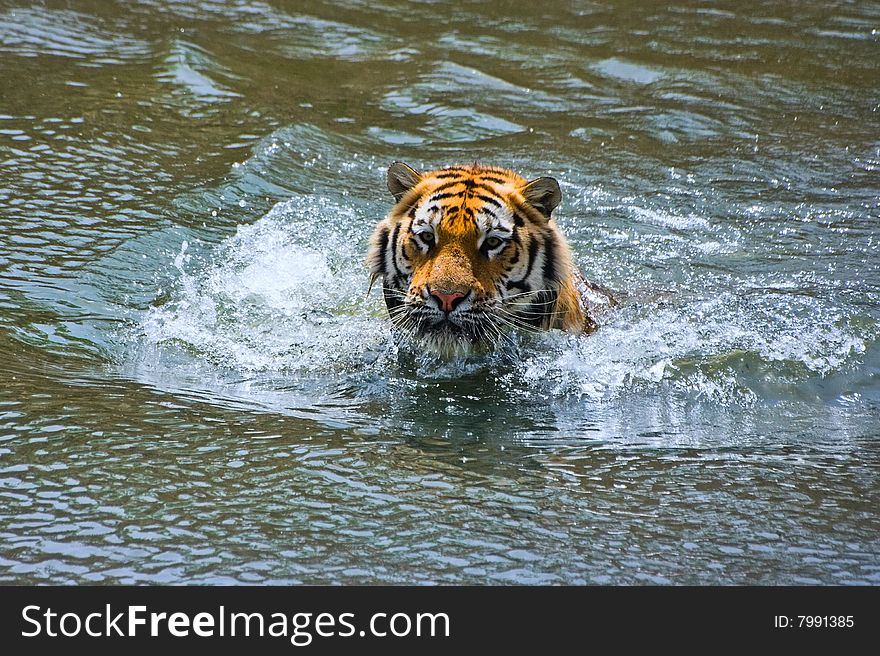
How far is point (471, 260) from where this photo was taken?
3666mm

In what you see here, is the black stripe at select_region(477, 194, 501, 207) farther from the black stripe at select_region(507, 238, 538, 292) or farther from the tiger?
the black stripe at select_region(507, 238, 538, 292)

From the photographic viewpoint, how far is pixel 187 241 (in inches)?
196

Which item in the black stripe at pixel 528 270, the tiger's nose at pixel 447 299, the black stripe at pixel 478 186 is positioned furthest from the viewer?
the black stripe at pixel 478 186

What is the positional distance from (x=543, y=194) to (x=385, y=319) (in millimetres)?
767

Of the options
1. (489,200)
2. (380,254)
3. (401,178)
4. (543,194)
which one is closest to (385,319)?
(380,254)

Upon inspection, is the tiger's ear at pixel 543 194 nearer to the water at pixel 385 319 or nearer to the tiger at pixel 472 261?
the tiger at pixel 472 261

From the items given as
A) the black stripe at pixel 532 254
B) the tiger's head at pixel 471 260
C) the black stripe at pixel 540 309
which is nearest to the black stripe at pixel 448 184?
the tiger's head at pixel 471 260

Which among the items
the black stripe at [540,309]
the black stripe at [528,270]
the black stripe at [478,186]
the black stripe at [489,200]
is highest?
the black stripe at [478,186]

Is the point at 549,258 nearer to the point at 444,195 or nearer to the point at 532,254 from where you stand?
the point at 532,254

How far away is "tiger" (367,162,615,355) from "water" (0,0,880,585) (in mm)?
142

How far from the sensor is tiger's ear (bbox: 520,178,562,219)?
12.4ft

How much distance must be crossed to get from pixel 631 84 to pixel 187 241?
11.4 feet

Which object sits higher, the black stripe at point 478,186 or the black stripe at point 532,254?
the black stripe at point 478,186

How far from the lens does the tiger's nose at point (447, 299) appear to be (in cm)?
349
